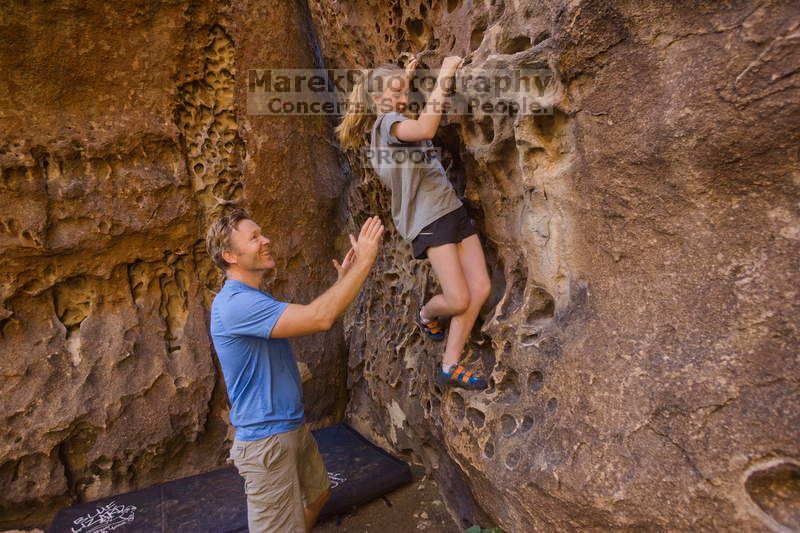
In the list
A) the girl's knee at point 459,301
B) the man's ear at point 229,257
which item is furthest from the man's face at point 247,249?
the girl's knee at point 459,301

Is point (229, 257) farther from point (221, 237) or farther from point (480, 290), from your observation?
point (480, 290)

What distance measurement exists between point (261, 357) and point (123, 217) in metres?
1.84

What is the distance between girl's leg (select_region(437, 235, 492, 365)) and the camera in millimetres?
2250

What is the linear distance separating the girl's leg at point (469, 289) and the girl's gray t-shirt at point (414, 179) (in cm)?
19

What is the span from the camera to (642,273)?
1.60 metres

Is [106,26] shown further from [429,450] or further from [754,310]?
[754,310]

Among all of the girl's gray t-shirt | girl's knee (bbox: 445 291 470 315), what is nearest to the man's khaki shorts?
girl's knee (bbox: 445 291 470 315)

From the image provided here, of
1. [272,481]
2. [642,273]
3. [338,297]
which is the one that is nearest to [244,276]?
[338,297]

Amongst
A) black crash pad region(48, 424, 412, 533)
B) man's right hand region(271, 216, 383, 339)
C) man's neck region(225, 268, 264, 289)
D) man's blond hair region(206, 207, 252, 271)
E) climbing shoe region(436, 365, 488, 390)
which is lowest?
black crash pad region(48, 424, 412, 533)

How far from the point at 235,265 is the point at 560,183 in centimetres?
121

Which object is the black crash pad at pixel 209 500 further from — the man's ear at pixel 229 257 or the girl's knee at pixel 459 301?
the man's ear at pixel 229 257

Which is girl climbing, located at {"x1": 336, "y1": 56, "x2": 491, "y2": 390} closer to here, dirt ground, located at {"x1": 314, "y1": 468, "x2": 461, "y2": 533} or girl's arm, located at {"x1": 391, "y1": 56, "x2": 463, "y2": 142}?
girl's arm, located at {"x1": 391, "y1": 56, "x2": 463, "y2": 142}

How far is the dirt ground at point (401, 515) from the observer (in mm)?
2746

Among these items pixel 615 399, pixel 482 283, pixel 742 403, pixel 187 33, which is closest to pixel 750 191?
pixel 742 403
